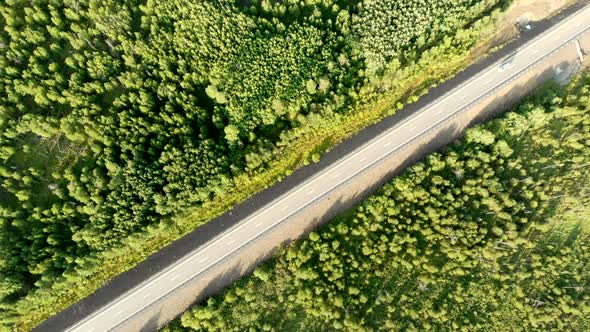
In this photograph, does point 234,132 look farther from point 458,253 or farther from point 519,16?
point 519,16

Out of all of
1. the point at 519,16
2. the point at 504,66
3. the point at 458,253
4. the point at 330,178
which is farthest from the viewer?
the point at 519,16

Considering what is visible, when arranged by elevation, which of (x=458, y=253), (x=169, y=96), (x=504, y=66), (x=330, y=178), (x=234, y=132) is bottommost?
(x=458, y=253)

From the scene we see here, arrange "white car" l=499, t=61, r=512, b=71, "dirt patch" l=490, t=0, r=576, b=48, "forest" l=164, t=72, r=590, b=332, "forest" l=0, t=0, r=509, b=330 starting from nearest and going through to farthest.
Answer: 1. "forest" l=0, t=0, r=509, b=330
2. "forest" l=164, t=72, r=590, b=332
3. "white car" l=499, t=61, r=512, b=71
4. "dirt patch" l=490, t=0, r=576, b=48

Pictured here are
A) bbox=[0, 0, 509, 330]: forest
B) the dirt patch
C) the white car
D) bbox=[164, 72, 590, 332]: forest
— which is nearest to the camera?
bbox=[0, 0, 509, 330]: forest

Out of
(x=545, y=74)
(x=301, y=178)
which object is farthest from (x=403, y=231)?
(x=545, y=74)

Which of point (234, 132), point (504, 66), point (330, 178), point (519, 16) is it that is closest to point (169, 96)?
point (234, 132)

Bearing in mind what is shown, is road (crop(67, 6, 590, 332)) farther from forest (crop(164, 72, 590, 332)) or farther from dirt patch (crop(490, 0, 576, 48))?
forest (crop(164, 72, 590, 332))

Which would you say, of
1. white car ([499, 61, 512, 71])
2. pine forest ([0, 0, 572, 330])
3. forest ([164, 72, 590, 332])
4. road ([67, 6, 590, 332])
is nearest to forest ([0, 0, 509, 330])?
pine forest ([0, 0, 572, 330])
